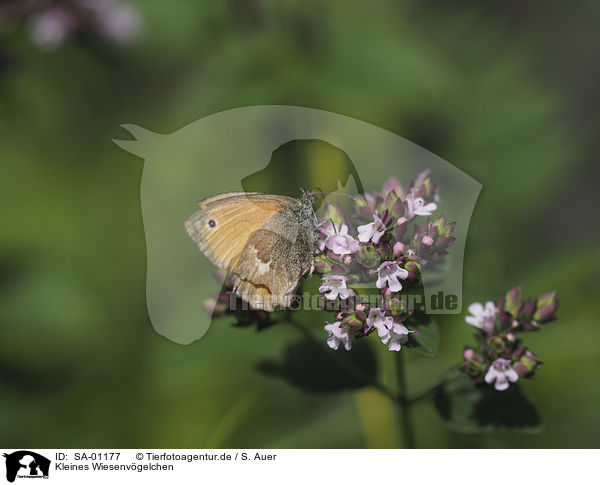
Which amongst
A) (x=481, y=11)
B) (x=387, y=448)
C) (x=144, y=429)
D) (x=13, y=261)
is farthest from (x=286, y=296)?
(x=481, y=11)

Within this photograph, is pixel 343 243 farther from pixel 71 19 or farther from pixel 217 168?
pixel 71 19

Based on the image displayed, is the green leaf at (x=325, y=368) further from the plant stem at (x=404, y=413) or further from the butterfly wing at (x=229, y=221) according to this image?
the butterfly wing at (x=229, y=221)

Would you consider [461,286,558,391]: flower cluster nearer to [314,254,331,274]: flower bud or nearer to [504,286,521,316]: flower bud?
[504,286,521,316]: flower bud

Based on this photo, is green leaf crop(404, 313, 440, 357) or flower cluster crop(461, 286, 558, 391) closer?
green leaf crop(404, 313, 440, 357)
